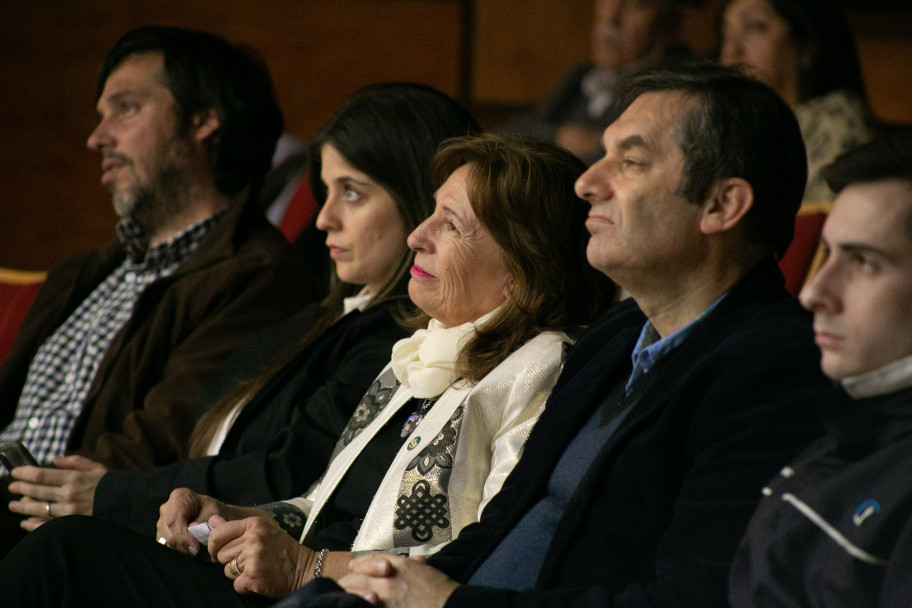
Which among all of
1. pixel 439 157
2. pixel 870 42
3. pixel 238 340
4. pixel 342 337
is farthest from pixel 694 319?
pixel 870 42

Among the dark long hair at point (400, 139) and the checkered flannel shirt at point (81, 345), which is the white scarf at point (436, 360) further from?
the checkered flannel shirt at point (81, 345)

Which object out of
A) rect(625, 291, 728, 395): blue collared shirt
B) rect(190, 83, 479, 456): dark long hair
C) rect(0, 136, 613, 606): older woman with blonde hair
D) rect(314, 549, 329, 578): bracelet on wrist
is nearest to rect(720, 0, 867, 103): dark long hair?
rect(190, 83, 479, 456): dark long hair

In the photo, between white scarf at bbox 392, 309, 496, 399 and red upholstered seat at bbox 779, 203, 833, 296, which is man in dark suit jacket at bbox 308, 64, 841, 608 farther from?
red upholstered seat at bbox 779, 203, 833, 296

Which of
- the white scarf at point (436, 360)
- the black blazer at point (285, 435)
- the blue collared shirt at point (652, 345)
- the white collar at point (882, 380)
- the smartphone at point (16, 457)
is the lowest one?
the smartphone at point (16, 457)

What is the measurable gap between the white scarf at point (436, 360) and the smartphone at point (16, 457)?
0.91 meters

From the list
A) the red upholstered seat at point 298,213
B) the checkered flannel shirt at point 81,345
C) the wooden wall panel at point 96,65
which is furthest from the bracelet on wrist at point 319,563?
the wooden wall panel at point 96,65

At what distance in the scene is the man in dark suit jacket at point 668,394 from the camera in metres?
1.12

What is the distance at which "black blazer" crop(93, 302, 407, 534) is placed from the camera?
Answer: 191 centimetres

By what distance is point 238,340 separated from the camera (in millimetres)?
2332

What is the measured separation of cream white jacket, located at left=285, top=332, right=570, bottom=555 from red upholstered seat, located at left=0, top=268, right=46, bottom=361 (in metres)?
1.74

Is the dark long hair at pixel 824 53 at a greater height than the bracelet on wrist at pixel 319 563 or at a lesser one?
greater

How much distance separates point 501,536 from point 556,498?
0.28ft

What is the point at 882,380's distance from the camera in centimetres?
98

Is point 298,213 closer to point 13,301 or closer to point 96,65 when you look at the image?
point 13,301
